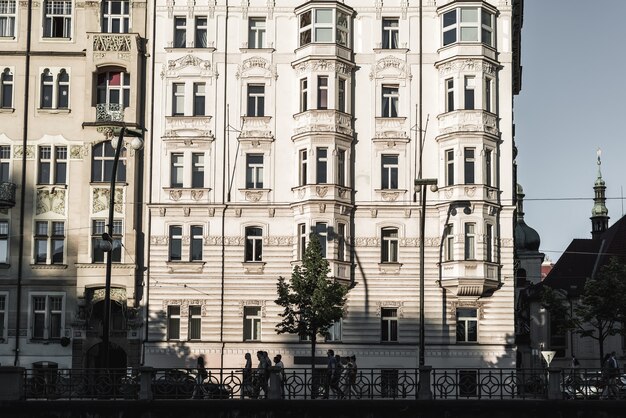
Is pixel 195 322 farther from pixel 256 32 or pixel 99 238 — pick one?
pixel 256 32

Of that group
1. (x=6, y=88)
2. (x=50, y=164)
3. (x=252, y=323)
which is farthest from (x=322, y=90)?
(x=6, y=88)

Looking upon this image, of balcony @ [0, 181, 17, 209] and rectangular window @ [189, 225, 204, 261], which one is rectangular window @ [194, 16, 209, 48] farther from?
balcony @ [0, 181, 17, 209]

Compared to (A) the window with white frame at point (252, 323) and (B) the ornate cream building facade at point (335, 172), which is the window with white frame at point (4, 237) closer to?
(B) the ornate cream building facade at point (335, 172)

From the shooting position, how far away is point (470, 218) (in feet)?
173

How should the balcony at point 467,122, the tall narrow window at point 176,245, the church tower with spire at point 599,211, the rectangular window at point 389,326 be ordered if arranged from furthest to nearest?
the church tower with spire at point 599,211, the tall narrow window at point 176,245, the rectangular window at point 389,326, the balcony at point 467,122

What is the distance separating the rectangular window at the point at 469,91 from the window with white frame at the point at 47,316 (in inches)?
781

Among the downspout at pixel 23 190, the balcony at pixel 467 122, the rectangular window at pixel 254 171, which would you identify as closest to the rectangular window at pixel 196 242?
the rectangular window at pixel 254 171

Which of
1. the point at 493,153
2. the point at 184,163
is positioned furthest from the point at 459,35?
the point at 184,163

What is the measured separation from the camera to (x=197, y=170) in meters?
54.6

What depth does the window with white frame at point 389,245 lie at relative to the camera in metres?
53.9

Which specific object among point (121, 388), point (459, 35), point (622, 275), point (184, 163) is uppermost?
point (459, 35)

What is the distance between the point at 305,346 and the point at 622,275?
20.8m

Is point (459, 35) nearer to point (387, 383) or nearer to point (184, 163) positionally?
point (184, 163)

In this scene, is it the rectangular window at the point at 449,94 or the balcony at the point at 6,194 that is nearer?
the balcony at the point at 6,194
